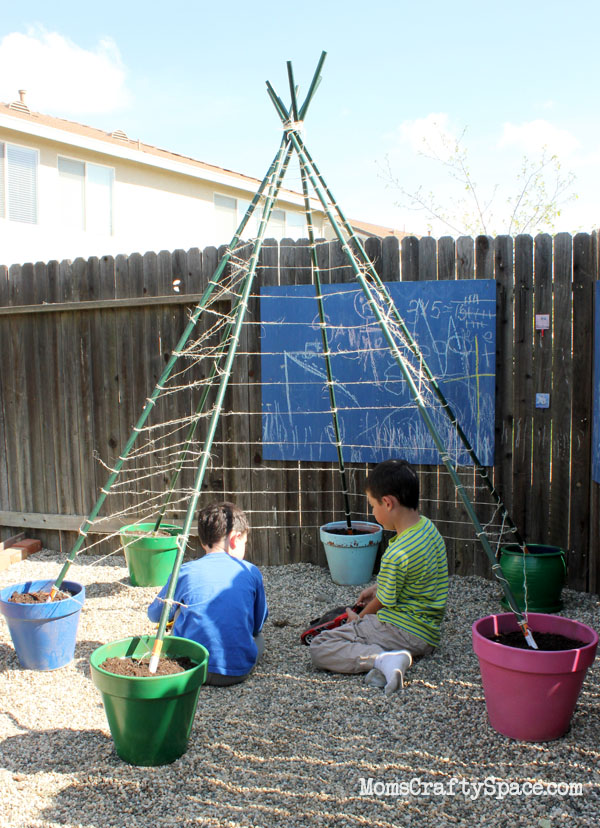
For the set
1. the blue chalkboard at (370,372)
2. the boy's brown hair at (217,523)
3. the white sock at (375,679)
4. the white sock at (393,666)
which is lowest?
the white sock at (375,679)

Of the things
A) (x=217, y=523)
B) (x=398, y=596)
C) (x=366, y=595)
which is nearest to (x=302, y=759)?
(x=398, y=596)

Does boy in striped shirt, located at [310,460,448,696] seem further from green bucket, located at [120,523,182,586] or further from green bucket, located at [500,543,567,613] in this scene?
green bucket, located at [120,523,182,586]

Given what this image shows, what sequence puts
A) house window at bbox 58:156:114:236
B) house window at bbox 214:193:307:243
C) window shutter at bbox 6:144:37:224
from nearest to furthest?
window shutter at bbox 6:144:37:224
house window at bbox 58:156:114:236
house window at bbox 214:193:307:243

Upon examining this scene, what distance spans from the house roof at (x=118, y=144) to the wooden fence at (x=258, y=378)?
533cm

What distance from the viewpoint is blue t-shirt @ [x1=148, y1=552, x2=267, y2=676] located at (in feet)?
9.90

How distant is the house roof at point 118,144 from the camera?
11.2 metres

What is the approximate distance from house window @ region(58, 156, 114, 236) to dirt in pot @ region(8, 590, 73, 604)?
9.90 m

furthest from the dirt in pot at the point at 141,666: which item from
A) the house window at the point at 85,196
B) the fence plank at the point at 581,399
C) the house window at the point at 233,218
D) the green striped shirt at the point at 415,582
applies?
the house window at the point at 233,218

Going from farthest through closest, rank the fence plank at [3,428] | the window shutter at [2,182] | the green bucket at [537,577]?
the window shutter at [2,182]
the fence plank at [3,428]
the green bucket at [537,577]

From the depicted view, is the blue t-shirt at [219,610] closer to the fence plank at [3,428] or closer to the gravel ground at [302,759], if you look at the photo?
the gravel ground at [302,759]

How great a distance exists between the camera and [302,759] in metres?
2.50

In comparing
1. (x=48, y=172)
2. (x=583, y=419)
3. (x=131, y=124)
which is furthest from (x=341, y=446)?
(x=131, y=124)

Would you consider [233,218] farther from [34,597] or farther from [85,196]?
[34,597]

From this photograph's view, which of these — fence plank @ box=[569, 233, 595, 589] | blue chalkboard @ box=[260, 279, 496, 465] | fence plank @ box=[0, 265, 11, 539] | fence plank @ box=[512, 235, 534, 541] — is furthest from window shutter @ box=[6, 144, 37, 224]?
fence plank @ box=[569, 233, 595, 589]
